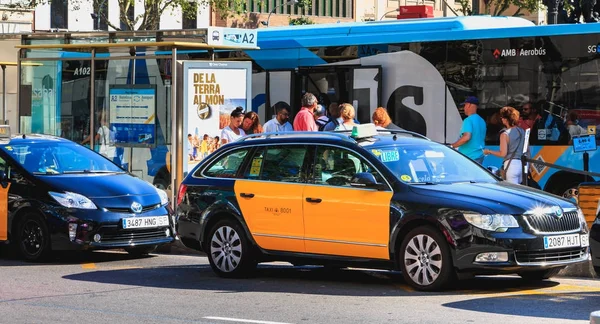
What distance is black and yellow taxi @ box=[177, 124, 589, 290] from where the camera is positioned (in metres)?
11.1


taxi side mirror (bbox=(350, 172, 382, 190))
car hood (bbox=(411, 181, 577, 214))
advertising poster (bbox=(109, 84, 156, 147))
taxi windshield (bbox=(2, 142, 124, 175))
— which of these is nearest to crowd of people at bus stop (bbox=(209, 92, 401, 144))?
advertising poster (bbox=(109, 84, 156, 147))

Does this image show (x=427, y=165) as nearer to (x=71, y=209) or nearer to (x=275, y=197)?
(x=275, y=197)

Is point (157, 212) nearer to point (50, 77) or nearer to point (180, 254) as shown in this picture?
point (180, 254)

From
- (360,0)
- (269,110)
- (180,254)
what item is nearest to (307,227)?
(180,254)

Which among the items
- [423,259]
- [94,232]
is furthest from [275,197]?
[94,232]

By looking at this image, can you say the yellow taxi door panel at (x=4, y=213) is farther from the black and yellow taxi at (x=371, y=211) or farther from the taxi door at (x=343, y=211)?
the taxi door at (x=343, y=211)

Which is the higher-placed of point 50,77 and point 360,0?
point 360,0

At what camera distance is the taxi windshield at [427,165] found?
11.9m

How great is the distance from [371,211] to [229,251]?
184 centimetres

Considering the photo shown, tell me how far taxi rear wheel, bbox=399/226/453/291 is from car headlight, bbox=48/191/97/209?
436 centimetres

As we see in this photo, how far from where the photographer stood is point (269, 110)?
2178 centimetres

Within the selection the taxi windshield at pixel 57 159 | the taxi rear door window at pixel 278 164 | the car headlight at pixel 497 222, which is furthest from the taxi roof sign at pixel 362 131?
the taxi windshield at pixel 57 159

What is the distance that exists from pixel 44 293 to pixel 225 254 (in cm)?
205

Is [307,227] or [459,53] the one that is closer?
[307,227]
